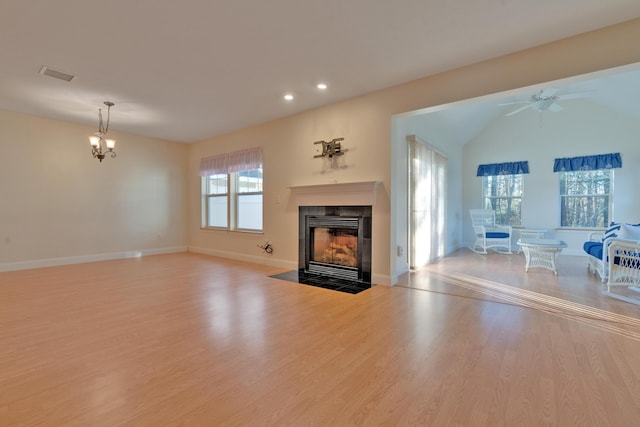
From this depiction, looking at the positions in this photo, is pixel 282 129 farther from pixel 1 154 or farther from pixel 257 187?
pixel 1 154

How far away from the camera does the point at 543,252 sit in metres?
4.70

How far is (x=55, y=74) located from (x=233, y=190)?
11.0 ft

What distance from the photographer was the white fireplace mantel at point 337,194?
405 cm

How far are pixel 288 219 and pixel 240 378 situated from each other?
347 cm

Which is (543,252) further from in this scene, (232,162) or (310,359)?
(232,162)

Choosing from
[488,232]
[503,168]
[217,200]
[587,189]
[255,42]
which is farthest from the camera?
[503,168]

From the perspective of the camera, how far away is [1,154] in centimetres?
475

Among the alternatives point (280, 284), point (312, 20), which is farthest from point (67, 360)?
point (312, 20)

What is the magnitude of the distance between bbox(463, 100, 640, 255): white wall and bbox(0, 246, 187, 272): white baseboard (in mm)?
7999

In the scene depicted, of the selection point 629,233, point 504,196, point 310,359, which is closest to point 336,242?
point 310,359

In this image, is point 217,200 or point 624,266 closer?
point 624,266

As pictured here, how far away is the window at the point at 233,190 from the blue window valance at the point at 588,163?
270 inches

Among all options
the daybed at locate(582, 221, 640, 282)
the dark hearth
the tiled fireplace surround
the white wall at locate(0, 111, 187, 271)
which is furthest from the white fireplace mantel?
the white wall at locate(0, 111, 187, 271)

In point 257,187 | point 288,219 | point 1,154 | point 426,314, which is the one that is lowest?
point 426,314
